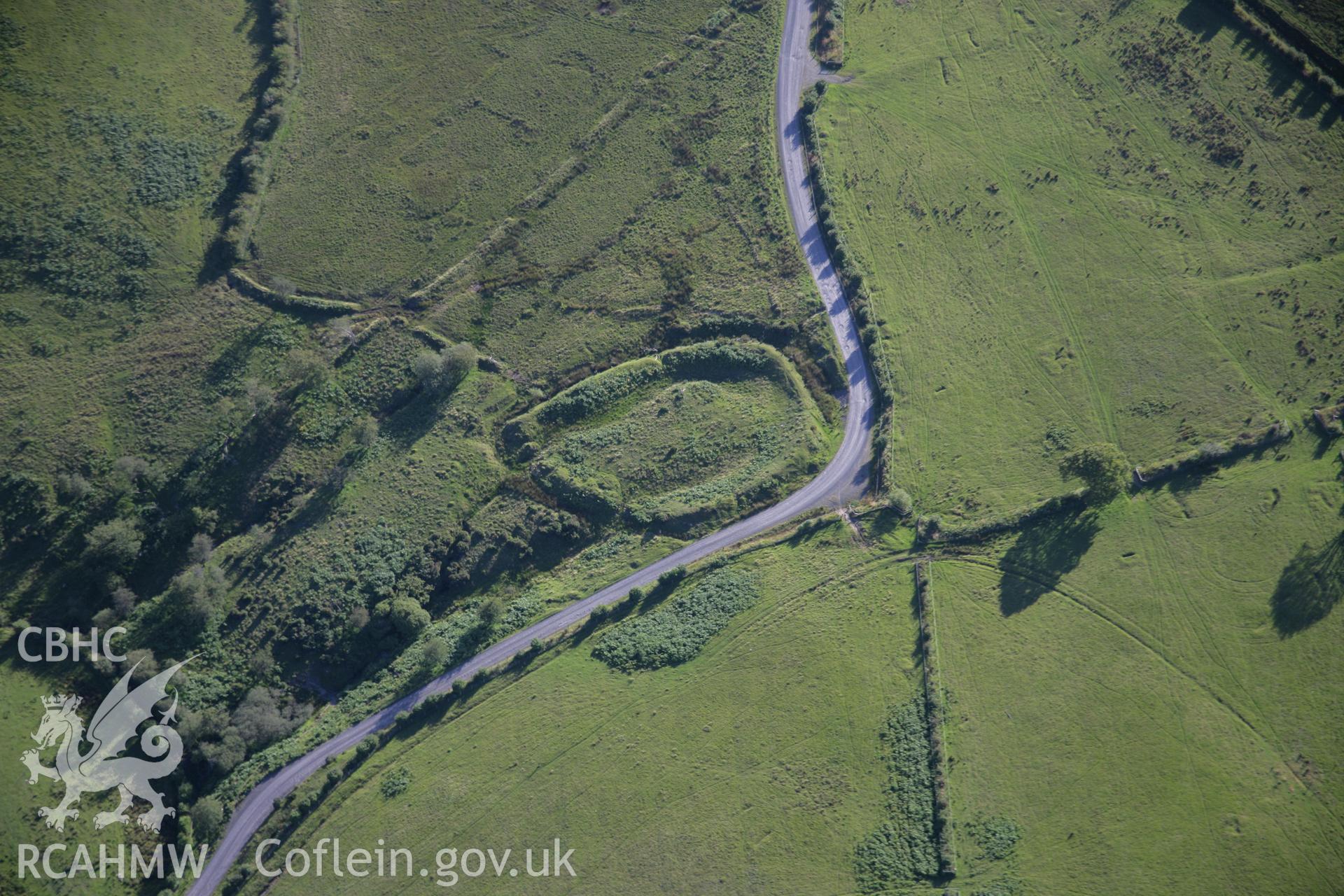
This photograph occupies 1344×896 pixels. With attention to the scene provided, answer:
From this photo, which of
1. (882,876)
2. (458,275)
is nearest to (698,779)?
(882,876)

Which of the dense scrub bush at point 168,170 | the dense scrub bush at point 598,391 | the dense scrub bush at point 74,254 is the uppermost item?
the dense scrub bush at point 168,170

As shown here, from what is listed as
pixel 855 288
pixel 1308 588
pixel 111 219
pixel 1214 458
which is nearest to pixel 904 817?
pixel 1308 588

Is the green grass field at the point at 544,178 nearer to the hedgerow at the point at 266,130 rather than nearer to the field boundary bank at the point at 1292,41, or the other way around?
the hedgerow at the point at 266,130

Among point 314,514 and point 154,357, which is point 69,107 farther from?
point 314,514

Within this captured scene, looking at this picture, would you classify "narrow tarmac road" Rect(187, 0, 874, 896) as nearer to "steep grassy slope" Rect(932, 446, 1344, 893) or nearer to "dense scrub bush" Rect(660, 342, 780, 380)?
"dense scrub bush" Rect(660, 342, 780, 380)

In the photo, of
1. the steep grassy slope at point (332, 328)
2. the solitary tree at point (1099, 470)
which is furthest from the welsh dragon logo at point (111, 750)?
the solitary tree at point (1099, 470)

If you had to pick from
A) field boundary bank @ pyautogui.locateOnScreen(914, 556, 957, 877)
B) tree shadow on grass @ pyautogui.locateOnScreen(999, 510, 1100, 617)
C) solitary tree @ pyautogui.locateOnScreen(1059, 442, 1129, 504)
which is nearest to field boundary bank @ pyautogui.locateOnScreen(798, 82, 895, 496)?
field boundary bank @ pyautogui.locateOnScreen(914, 556, 957, 877)
